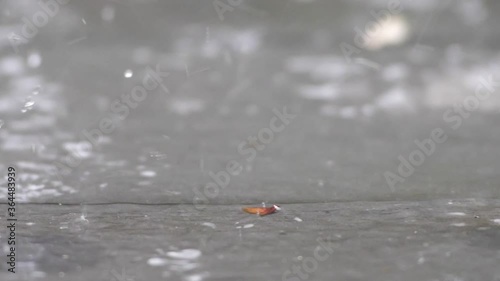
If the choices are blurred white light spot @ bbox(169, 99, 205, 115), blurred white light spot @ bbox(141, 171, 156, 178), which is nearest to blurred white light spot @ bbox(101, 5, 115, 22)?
blurred white light spot @ bbox(169, 99, 205, 115)

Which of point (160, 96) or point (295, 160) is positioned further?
point (160, 96)

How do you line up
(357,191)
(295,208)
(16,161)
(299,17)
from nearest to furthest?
(295,208) → (357,191) → (16,161) → (299,17)

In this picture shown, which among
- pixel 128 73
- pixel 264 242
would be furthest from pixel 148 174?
pixel 264 242

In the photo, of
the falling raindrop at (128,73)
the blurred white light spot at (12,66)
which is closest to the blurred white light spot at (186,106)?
the falling raindrop at (128,73)

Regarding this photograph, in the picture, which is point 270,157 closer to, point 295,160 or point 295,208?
Answer: point 295,160

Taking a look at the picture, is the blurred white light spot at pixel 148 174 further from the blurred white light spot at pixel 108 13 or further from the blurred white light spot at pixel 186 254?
the blurred white light spot at pixel 108 13

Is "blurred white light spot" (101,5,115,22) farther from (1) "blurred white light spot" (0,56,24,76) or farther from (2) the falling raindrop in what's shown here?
(1) "blurred white light spot" (0,56,24,76)

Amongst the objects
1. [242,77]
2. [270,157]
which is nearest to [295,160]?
[270,157]

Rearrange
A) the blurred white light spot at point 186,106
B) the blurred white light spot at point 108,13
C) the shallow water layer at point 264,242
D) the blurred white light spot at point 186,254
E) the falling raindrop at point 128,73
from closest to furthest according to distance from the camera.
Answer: the shallow water layer at point 264,242 → the blurred white light spot at point 186,254 → the blurred white light spot at point 186,106 → the falling raindrop at point 128,73 → the blurred white light spot at point 108,13
